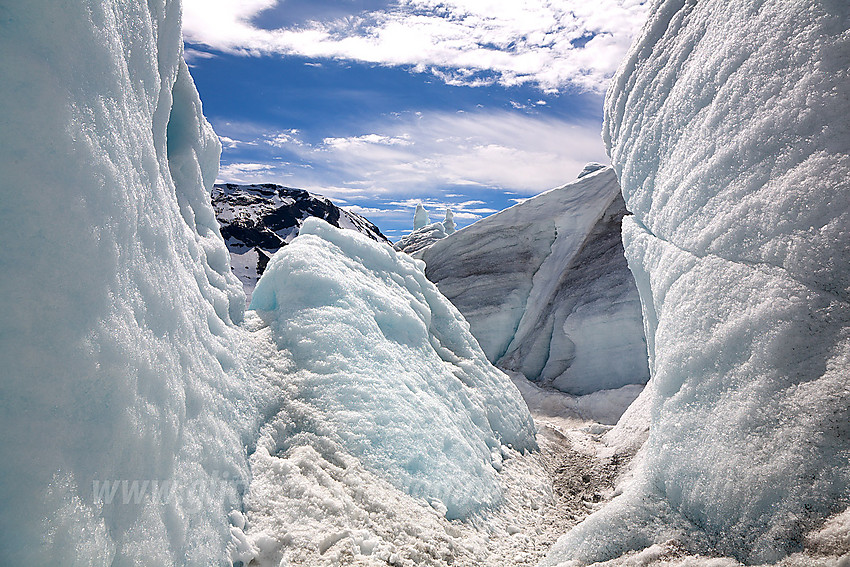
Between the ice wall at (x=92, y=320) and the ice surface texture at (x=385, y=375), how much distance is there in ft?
4.48

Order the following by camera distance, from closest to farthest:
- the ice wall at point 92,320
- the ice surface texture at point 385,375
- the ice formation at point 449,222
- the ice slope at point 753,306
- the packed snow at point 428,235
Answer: the ice wall at point 92,320
the ice slope at point 753,306
the ice surface texture at point 385,375
the packed snow at point 428,235
the ice formation at point 449,222

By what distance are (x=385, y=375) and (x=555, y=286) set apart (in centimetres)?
1070

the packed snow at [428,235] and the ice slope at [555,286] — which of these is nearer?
the ice slope at [555,286]

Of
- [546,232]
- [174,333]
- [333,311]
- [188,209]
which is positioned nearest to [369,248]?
[333,311]

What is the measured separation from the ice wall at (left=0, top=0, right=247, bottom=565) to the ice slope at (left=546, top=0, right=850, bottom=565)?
2574 mm

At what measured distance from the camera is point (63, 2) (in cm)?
228

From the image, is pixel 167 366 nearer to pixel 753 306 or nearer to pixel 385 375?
pixel 385 375

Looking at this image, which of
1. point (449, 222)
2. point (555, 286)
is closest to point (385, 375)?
point (555, 286)

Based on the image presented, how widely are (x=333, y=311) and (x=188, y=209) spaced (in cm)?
173

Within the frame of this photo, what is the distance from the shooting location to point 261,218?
49.9 metres

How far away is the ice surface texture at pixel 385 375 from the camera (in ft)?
15.1

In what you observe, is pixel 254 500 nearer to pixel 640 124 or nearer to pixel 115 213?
pixel 115 213

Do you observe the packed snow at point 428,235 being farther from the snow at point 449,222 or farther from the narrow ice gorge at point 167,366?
the narrow ice gorge at point 167,366

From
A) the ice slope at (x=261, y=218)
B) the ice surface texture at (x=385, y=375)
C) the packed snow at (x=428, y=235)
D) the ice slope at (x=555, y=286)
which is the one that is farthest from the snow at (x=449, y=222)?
the ice surface texture at (x=385, y=375)
